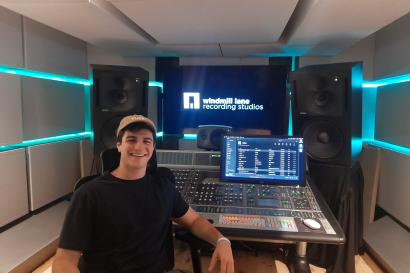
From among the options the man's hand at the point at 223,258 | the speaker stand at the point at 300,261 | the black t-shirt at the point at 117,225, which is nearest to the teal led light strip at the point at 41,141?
the black t-shirt at the point at 117,225

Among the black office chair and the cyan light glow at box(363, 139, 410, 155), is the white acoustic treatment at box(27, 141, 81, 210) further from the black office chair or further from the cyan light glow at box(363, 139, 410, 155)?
the cyan light glow at box(363, 139, 410, 155)

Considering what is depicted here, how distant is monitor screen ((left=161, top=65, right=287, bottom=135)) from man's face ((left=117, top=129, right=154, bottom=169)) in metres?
1.55

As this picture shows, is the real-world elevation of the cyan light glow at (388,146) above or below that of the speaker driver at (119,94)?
below

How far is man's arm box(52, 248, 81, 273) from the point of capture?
101 centimetres

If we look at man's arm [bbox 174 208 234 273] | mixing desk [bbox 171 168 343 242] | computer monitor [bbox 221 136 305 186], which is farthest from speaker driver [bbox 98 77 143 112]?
man's arm [bbox 174 208 234 273]

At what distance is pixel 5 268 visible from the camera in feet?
5.86

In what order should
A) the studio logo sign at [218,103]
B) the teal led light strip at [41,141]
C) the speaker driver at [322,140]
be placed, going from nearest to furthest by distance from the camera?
the speaker driver at [322,140]
the teal led light strip at [41,141]
the studio logo sign at [218,103]

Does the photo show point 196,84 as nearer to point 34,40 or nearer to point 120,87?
point 120,87

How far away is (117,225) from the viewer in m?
1.15

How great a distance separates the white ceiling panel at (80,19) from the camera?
157cm

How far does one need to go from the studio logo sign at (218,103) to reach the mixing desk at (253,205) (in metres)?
1.00

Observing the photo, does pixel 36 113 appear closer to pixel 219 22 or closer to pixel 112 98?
pixel 112 98

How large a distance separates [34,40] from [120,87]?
93 centimetres

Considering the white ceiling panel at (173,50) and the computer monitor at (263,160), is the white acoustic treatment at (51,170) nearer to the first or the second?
the white ceiling panel at (173,50)
